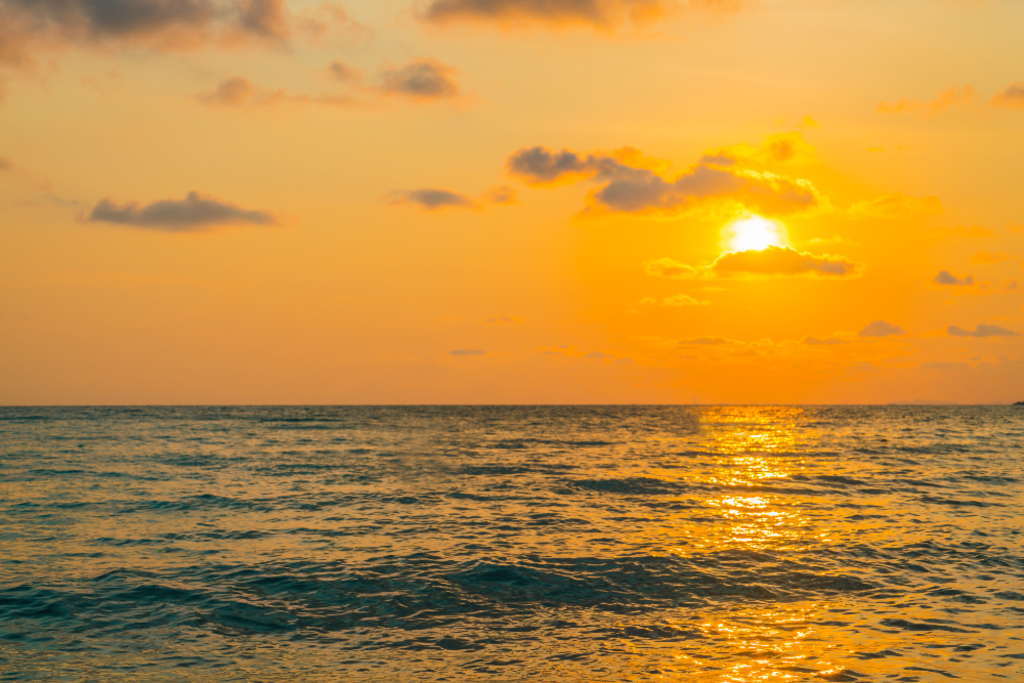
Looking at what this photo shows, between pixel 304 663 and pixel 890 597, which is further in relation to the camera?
pixel 890 597

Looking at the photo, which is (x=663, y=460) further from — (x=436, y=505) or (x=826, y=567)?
(x=826, y=567)

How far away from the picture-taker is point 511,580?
65.1ft

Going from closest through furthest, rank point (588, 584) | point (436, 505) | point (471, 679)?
point (471, 679) → point (588, 584) → point (436, 505)

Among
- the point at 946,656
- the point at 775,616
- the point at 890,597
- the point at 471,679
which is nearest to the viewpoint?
the point at 471,679

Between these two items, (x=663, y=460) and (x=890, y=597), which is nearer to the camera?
(x=890, y=597)

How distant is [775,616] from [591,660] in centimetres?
576

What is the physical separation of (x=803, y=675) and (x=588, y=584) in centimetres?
740

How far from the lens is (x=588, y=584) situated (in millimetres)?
19719

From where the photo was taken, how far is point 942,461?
2264 inches

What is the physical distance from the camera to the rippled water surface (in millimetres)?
14062

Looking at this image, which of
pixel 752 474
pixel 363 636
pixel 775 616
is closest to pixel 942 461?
pixel 752 474

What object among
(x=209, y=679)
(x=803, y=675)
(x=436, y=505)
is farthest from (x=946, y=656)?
(x=436, y=505)

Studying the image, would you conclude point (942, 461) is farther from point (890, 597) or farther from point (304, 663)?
point (304, 663)

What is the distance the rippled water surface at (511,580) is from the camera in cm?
1406
